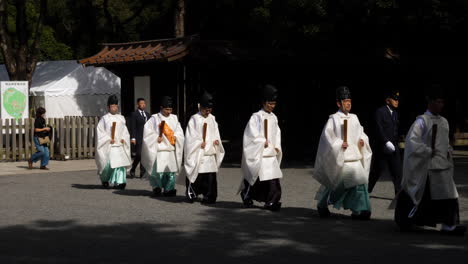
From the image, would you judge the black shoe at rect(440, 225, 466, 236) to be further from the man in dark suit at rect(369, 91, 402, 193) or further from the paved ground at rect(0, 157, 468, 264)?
the man in dark suit at rect(369, 91, 402, 193)

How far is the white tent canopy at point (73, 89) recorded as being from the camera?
31.4 m

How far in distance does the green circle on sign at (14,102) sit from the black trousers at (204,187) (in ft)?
38.9

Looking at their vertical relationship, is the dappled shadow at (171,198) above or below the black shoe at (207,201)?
below

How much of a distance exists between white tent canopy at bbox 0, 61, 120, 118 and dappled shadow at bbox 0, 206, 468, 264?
21443 millimetres

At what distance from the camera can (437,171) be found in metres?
9.70

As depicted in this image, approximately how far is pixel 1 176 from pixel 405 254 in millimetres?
12116

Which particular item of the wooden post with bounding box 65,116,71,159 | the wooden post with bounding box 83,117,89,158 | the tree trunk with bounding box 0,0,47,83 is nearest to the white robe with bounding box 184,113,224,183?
the wooden post with bounding box 65,116,71,159

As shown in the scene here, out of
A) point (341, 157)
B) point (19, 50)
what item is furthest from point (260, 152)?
point (19, 50)

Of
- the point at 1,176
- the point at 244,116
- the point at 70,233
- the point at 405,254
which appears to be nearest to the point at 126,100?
the point at 244,116

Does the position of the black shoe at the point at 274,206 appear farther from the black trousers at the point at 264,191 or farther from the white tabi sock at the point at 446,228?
the white tabi sock at the point at 446,228

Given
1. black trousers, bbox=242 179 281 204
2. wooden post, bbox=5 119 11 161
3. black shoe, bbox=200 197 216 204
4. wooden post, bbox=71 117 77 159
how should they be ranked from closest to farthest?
1. black trousers, bbox=242 179 281 204
2. black shoe, bbox=200 197 216 204
3. wooden post, bbox=5 119 11 161
4. wooden post, bbox=71 117 77 159

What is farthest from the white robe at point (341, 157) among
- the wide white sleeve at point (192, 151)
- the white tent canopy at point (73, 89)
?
→ the white tent canopy at point (73, 89)

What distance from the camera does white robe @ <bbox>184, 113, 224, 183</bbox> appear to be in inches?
510

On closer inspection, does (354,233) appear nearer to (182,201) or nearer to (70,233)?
(70,233)
